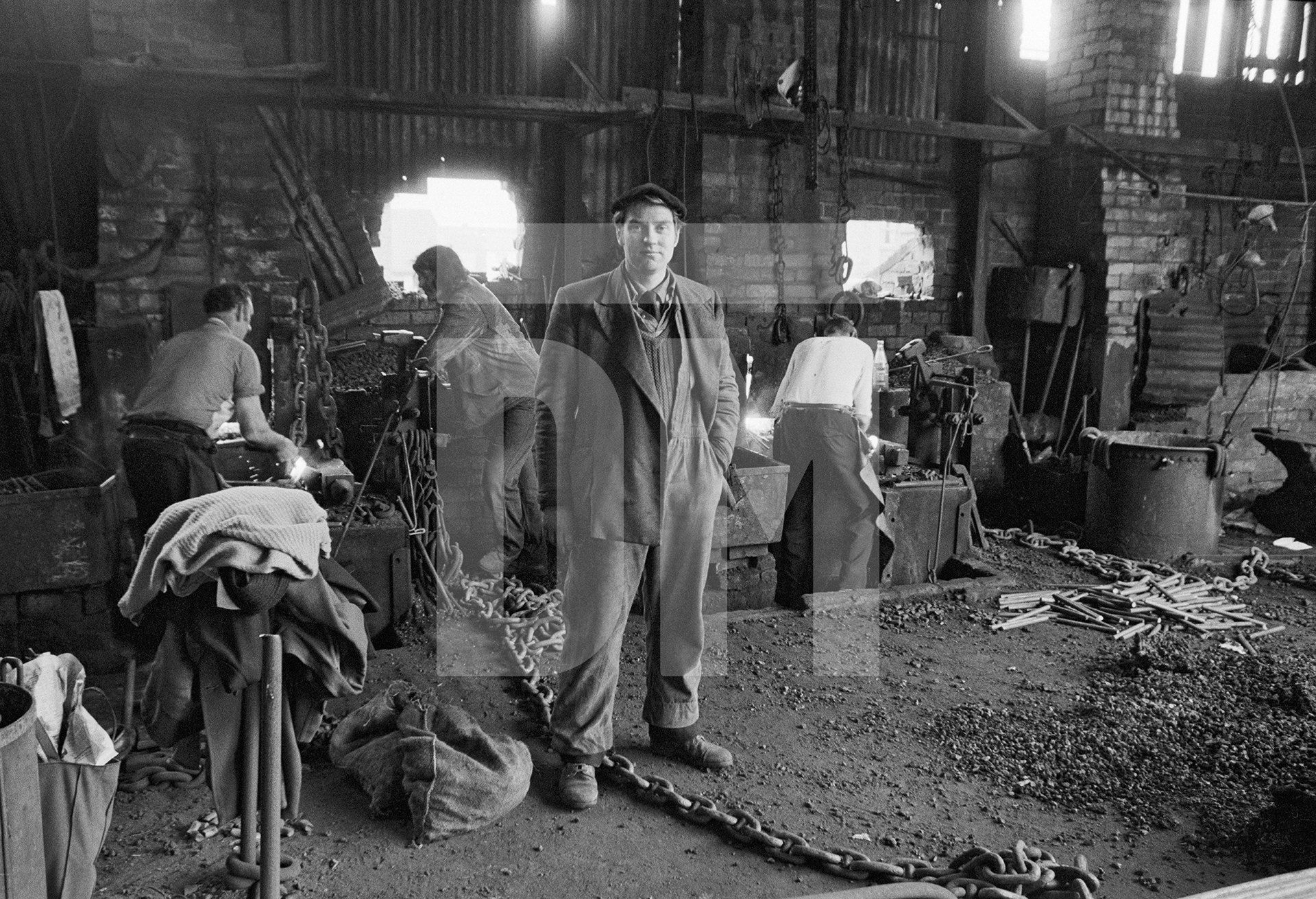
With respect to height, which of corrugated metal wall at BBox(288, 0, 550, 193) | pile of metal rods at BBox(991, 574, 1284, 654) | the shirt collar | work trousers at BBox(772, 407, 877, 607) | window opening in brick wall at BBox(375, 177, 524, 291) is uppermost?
corrugated metal wall at BBox(288, 0, 550, 193)

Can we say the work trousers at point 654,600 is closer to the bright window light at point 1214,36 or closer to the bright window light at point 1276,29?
the bright window light at point 1214,36

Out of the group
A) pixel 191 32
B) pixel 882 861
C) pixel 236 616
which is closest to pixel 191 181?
pixel 191 32

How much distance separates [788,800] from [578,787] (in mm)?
830

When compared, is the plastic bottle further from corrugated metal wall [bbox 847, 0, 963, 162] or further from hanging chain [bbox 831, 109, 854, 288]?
corrugated metal wall [bbox 847, 0, 963, 162]

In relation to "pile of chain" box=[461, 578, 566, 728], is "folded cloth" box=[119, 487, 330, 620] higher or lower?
higher

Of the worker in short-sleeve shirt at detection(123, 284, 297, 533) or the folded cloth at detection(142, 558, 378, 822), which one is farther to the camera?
the worker in short-sleeve shirt at detection(123, 284, 297, 533)

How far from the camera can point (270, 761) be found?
2699mm

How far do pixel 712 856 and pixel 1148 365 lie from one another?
7792 millimetres

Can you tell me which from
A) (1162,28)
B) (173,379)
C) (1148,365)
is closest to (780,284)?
(1148,365)

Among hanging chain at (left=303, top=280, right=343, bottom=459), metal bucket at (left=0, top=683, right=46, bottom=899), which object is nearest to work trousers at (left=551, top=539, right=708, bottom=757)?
metal bucket at (left=0, top=683, right=46, bottom=899)

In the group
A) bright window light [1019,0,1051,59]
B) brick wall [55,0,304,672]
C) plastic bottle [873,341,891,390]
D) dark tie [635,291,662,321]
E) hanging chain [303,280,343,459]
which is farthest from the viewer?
bright window light [1019,0,1051,59]

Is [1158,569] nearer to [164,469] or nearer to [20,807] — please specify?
[164,469]

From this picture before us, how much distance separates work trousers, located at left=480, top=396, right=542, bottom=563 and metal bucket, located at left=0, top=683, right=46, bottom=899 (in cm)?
468

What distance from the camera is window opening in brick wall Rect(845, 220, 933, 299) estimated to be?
411 inches
